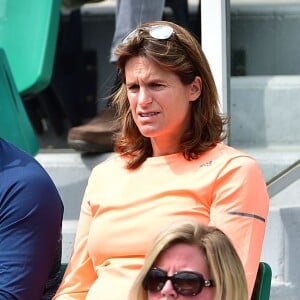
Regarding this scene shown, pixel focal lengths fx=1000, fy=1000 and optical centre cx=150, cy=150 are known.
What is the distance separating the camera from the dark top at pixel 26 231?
2.71 metres

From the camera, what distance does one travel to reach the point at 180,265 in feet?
6.84

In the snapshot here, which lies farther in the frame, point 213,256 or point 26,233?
point 26,233

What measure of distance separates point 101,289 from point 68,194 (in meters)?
1.45

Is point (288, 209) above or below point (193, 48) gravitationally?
below

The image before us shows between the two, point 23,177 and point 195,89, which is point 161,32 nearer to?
point 195,89

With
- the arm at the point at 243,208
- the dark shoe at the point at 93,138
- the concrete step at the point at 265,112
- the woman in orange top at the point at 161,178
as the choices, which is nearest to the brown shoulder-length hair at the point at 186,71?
the woman in orange top at the point at 161,178

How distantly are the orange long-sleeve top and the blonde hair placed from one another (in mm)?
392

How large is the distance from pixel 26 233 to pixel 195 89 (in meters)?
0.61

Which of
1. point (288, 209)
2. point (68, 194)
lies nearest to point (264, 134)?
point (288, 209)

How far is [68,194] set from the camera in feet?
13.2

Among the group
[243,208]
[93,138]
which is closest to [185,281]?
[243,208]

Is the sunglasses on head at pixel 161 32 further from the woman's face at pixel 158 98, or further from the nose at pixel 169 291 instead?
the nose at pixel 169 291

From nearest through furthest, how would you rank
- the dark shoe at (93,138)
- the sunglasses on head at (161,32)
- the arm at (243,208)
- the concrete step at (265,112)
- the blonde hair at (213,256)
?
the blonde hair at (213,256) → the arm at (243,208) → the sunglasses on head at (161,32) → the concrete step at (265,112) → the dark shoe at (93,138)

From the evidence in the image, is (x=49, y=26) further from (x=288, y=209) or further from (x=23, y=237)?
(x=23, y=237)
